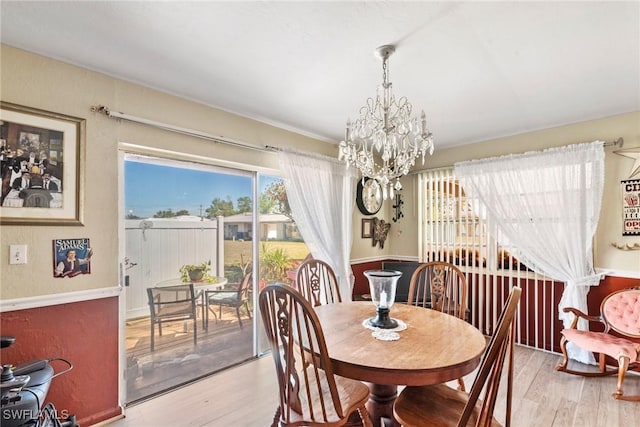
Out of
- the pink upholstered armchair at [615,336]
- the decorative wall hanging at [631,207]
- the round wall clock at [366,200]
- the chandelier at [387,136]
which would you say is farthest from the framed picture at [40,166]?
the decorative wall hanging at [631,207]

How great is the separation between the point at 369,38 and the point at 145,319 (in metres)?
2.54

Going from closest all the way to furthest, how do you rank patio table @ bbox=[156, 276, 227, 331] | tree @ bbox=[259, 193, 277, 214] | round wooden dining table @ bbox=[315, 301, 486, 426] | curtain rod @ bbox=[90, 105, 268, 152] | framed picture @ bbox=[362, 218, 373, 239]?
round wooden dining table @ bbox=[315, 301, 486, 426] → curtain rod @ bbox=[90, 105, 268, 152] → patio table @ bbox=[156, 276, 227, 331] → tree @ bbox=[259, 193, 277, 214] → framed picture @ bbox=[362, 218, 373, 239]

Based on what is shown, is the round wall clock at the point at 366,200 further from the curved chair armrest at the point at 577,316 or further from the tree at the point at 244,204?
the curved chair armrest at the point at 577,316

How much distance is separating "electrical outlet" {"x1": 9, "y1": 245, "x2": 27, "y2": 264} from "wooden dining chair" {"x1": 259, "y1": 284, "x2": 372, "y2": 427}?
4.89 ft

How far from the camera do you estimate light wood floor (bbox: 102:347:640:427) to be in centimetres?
217

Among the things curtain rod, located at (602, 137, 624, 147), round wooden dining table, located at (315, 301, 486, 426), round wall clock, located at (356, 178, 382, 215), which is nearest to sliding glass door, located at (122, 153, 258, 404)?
round wooden dining table, located at (315, 301, 486, 426)

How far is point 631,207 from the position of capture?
2893 mm

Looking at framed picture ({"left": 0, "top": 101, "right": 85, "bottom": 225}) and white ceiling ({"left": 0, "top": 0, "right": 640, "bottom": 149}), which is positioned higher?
white ceiling ({"left": 0, "top": 0, "right": 640, "bottom": 149})

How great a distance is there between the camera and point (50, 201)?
6.46 feet

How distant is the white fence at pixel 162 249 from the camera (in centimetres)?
244

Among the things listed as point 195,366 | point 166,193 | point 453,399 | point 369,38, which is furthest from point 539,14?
point 195,366

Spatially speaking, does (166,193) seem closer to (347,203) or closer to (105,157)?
(105,157)

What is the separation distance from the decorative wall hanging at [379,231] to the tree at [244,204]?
6.44 ft

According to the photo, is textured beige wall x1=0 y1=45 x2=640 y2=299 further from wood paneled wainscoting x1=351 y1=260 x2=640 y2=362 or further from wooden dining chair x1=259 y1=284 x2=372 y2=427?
wooden dining chair x1=259 y1=284 x2=372 y2=427
